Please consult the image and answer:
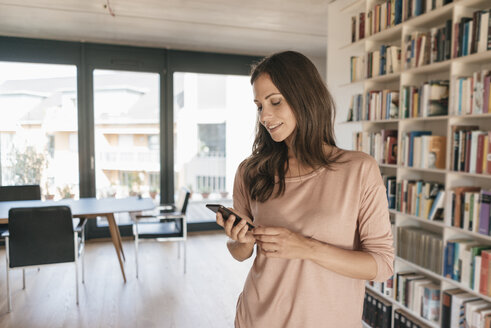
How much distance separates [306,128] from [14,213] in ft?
9.21

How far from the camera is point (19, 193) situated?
4254 mm

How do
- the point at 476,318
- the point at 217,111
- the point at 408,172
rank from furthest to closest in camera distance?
the point at 217,111 → the point at 408,172 → the point at 476,318

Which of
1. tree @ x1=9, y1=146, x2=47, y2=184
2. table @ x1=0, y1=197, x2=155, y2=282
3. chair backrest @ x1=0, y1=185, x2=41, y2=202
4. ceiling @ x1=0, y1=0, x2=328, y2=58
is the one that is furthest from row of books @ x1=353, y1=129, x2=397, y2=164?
tree @ x1=9, y1=146, x2=47, y2=184

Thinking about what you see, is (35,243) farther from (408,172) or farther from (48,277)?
(408,172)

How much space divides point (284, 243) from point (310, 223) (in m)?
0.14

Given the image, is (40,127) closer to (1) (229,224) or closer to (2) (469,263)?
(1) (229,224)

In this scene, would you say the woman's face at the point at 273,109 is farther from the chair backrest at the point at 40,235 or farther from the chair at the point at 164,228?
the chair at the point at 164,228

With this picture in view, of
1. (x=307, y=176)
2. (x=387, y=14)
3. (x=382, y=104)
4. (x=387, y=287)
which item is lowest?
(x=387, y=287)

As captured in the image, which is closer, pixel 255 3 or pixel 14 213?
pixel 14 213

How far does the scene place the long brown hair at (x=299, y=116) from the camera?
111 cm

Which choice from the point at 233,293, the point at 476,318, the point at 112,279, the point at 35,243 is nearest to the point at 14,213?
the point at 35,243

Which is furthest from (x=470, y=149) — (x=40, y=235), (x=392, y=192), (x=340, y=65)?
(x=40, y=235)

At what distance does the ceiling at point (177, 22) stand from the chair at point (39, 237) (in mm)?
2176

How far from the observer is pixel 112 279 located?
12.8 ft
